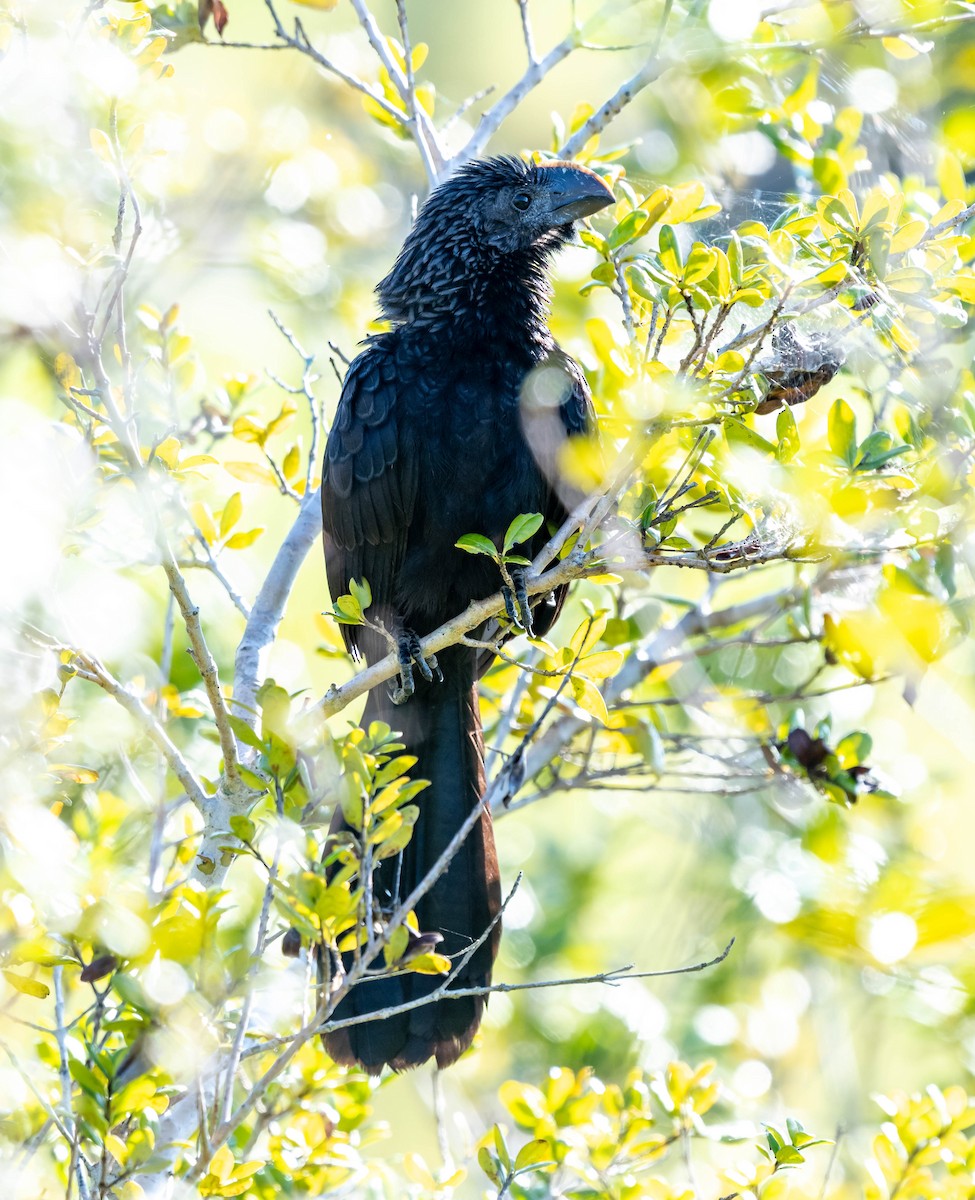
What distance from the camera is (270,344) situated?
6.79 m

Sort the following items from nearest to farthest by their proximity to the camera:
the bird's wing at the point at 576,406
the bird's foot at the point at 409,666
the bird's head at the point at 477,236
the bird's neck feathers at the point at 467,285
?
the bird's foot at the point at 409,666, the bird's wing at the point at 576,406, the bird's neck feathers at the point at 467,285, the bird's head at the point at 477,236

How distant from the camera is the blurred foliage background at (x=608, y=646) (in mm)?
2465

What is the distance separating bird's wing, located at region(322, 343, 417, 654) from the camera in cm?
366

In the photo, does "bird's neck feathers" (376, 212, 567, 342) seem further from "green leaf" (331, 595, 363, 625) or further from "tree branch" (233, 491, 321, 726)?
"green leaf" (331, 595, 363, 625)

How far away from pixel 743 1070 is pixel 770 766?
126 cm

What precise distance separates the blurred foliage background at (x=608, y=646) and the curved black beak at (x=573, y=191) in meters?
0.12

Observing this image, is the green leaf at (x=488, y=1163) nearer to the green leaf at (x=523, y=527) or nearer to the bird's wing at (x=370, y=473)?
the green leaf at (x=523, y=527)

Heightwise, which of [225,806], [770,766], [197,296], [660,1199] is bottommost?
[660,1199]

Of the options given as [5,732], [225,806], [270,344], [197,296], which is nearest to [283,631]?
[197,296]

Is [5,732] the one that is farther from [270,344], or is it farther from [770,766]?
[270,344]

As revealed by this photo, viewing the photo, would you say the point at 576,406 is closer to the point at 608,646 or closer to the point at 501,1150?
the point at 608,646

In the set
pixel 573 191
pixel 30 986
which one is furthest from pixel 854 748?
pixel 30 986

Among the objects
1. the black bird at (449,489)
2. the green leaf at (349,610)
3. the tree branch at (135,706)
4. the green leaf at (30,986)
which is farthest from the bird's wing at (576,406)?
A: the green leaf at (30,986)

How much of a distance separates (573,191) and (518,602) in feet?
4.74
